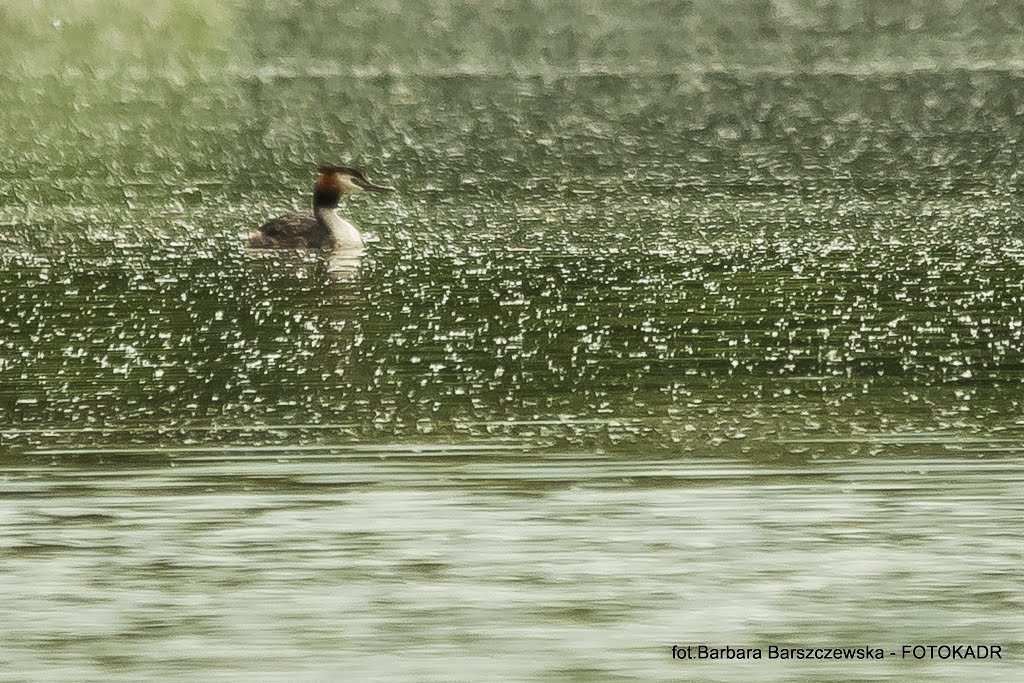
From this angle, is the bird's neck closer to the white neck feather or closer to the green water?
the white neck feather

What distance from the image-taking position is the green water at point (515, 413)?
668cm

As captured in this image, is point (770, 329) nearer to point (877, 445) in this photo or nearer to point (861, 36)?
point (877, 445)

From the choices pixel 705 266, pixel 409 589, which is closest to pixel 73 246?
pixel 705 266

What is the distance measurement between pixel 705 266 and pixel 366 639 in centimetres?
896

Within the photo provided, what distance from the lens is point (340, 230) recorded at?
17344 millimetres

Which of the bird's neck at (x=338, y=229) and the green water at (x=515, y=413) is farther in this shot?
the bird's neck at (x=338, y=229)

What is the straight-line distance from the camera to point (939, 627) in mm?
6578

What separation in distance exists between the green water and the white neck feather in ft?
1.23

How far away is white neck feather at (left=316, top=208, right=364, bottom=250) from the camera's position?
1705cm

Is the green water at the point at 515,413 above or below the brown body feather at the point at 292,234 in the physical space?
below

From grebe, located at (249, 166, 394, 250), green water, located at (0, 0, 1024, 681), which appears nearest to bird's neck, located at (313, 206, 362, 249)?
grebe, located at (249, 166, 394, 250)

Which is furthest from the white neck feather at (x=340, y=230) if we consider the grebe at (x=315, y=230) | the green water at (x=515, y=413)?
the green water at (x=515, y=413)

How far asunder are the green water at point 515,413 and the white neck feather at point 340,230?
0.37m

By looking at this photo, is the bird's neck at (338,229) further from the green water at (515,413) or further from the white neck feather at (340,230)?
the green water at (515,413)
